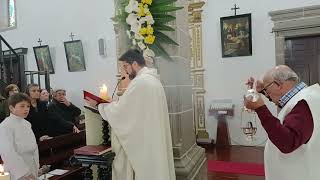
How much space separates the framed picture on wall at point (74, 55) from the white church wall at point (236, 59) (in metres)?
3.46

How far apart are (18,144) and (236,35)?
563cm

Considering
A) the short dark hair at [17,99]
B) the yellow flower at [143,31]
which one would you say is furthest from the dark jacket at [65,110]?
the yellow flower at [143,31]

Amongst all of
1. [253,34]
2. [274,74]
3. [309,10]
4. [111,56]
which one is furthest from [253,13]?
[274,74]

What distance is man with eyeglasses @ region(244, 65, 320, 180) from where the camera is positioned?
2.02m

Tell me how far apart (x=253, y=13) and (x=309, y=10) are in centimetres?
116

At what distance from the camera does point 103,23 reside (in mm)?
8938

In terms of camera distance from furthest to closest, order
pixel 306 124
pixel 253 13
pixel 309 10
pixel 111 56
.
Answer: pixel 111 56
pixel 253 13
pixel 309 10
pixel 306 124

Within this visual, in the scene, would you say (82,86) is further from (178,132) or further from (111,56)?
(178,132)

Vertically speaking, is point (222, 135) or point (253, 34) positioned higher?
point (253, 34)

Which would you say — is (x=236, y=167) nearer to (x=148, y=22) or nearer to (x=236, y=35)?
(x=236, y=35)

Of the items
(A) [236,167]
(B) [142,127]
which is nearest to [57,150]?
(B) [142,127]

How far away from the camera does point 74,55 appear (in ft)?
30.7

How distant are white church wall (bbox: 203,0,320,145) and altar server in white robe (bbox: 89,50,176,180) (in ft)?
17.4

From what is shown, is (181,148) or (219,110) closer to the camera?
(181,148)
